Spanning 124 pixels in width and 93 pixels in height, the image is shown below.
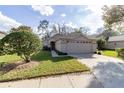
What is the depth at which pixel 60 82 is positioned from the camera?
705 cm

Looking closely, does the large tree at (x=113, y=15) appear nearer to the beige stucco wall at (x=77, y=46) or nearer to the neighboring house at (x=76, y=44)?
the neighboring house at (x=76, y=44)

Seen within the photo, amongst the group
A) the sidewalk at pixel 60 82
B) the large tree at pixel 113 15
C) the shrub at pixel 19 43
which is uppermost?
the large tree at pixel 113 15

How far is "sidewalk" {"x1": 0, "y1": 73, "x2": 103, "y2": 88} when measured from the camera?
6.57 m

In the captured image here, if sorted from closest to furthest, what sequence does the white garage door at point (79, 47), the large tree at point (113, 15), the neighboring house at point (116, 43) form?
1. the large tree at point (113, 15)
2. the white garage door at point (79, 47)
3. the neighboring house at point (116, 43)

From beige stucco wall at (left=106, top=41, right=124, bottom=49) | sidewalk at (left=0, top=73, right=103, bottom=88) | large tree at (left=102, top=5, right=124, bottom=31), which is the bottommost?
beige stucco wall at (left=106, top=41, right=124, bottom=49)

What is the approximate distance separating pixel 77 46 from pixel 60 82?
14362mm

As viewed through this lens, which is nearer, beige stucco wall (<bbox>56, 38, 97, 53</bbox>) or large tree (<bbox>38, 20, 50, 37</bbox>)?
beige stucco wall (<bbox>56, 38, 97, 53</bbox>)

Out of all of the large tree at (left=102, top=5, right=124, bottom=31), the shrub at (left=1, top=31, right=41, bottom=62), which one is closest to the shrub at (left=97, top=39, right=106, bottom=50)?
the large tree at (left=102, top=5, right=124, bottom=31)

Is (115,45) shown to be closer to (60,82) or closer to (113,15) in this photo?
(113,15)

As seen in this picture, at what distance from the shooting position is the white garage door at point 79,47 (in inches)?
815

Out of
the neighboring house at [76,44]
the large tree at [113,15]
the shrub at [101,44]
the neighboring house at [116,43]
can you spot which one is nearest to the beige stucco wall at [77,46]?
the neighboring house at [76,44]

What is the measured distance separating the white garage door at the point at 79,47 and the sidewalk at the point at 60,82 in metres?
12.8

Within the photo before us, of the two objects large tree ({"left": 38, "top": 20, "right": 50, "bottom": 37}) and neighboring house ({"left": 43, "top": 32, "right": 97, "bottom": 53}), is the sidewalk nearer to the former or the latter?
neighboring house ({"left": 43, "top": 32, "right": 97, "bottom": 53})
